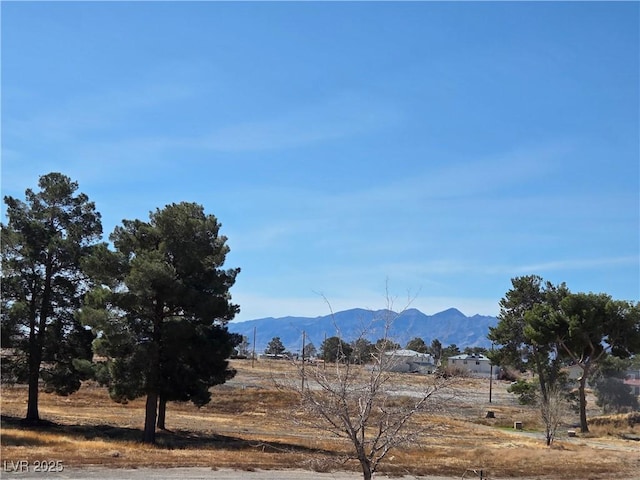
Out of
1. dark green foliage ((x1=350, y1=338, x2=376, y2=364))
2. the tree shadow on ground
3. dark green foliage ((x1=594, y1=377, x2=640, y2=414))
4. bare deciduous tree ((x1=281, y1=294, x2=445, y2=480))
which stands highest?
dark green foliage ((x1=350, y1=338, x2=376, y2=364))

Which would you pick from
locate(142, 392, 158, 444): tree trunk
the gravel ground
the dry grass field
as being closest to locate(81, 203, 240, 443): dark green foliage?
locate(142, 392, 158, 444): tree trunk

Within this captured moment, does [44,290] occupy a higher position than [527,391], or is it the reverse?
[44,290]

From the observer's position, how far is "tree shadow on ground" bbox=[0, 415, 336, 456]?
31469 mm

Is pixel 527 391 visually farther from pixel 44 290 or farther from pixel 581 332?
pixel 44 290

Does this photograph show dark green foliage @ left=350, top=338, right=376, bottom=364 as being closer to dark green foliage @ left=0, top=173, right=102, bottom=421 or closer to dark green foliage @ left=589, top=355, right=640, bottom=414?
dark green foliage @ left=0, top=173, right=102, bottom=421

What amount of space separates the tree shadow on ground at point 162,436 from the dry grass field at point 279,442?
0.17ft

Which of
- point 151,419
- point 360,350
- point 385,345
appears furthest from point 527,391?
point 385,345

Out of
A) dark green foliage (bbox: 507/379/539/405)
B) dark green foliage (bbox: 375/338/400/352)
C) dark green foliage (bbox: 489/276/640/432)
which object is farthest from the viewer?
dark green foliage (bbox: 507/379/539/405)

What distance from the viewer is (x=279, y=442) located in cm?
3450

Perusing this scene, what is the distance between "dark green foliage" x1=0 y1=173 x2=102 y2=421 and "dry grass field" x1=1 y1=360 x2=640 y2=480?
3.05 m

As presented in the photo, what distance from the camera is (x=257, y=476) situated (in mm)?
21344

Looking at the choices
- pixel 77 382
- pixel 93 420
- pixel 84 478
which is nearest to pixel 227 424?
pixel 93 420

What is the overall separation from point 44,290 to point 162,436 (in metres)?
10.2

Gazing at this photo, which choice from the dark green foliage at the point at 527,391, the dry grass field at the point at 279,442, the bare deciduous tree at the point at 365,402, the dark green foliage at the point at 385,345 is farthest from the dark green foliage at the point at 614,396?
the dark green foliage at the point at 385,345
